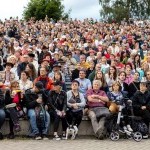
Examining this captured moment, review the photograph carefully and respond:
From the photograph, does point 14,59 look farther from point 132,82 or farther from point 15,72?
point 132,82

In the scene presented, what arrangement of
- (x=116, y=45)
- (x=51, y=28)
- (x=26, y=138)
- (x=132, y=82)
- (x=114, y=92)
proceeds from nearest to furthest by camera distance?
(x=26, y=138), (x=114, y=92), (x=132, y=82), (x=116, y=45), (x=51, y=28)

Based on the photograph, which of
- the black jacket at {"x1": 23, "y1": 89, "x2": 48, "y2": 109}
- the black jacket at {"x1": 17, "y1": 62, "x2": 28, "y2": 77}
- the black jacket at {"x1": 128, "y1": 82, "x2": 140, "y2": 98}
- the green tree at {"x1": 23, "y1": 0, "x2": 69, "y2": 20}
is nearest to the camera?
the black jacket at {"x1": 23, "y1": 89, "x2": 48, "y2": 109}

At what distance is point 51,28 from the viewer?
28.3 meters

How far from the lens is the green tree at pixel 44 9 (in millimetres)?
59619

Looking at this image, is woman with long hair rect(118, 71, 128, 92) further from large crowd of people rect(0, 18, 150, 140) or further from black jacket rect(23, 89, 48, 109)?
black jacket rect(23, 89, 48, 109)

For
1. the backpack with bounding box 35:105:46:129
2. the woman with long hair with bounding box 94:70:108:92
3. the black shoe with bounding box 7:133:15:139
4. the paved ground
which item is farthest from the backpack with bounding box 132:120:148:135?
the black shoe with bounding box 7:133:15:139

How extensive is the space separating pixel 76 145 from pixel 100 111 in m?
1.55

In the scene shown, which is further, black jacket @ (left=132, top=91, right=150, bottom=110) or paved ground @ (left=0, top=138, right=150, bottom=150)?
black jacket @ (left=132, top=91, right=150, bottom=110)

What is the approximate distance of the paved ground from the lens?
1064 centimetres

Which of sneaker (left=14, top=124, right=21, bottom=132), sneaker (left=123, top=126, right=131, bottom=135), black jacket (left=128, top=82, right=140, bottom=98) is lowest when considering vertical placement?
sneaker (left=123, top=126, right=131, bottom=135)

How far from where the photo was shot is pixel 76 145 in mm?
11000

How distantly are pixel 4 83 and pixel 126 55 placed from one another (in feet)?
25.5

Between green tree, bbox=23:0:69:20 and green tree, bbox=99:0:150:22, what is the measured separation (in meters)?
16.4

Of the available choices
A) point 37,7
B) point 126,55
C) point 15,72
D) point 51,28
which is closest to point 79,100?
point 15,72
